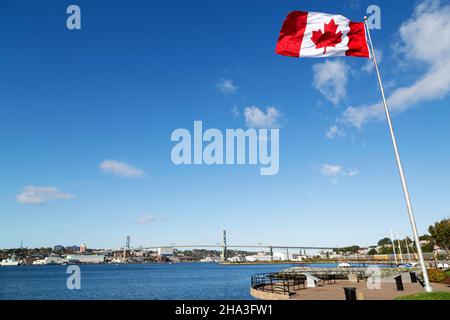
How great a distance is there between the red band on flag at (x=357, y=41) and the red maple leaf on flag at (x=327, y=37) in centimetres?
68

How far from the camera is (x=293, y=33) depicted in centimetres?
1409

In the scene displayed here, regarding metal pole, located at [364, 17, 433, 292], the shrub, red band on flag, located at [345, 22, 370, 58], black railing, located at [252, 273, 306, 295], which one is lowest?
black railing, located at [252, 273, 306, 295]

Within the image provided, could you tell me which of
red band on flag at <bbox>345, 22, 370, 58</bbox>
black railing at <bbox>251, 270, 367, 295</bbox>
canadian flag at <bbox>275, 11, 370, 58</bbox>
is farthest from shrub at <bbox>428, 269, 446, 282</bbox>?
canadian flag at <bbox>275, 11, 370, 58</bbox>

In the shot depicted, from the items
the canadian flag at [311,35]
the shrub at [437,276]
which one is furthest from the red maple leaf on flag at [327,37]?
the shrub at [437,276]

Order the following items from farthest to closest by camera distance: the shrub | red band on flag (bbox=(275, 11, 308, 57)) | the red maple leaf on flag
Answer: the shrub, the red maple leaf on flag, red band on flag (bbox=(275, 11, 308, 57))

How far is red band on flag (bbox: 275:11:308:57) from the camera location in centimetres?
1397

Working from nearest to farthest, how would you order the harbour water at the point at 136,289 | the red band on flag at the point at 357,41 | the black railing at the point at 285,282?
the red band on flag at the point at 357,41 → the black railing at the point at 285,282 → the harbour water at the point at 136,289

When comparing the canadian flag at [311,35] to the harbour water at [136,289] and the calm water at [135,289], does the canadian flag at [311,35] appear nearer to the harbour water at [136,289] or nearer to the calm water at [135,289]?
the harbour water at [136,289]

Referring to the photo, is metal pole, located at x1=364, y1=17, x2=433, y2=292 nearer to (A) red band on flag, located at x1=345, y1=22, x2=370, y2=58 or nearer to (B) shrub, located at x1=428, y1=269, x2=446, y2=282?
(A) red band on flag, located at x1=345, y1=22, x2=370, y2=58

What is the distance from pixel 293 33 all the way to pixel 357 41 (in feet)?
10.2

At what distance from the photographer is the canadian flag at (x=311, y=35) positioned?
14016 millimetres
